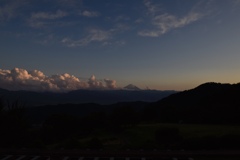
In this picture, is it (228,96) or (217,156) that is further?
(228,96)

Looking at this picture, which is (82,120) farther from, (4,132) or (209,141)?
(209,141)

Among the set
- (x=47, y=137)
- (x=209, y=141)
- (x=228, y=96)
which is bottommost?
(x=47, y=137)

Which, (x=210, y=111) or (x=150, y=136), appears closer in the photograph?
(x=150, y=136)

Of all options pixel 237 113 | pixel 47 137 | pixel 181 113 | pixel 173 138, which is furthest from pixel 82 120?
pixel 173 138

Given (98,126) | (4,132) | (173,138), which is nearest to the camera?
(173,138)

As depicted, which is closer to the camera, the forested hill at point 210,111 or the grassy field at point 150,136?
the grassy field at point 150,136

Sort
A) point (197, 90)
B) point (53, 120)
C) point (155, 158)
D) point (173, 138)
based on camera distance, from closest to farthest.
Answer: point (155, 158), point (173, 138), point (53, 120), point (197, 90)

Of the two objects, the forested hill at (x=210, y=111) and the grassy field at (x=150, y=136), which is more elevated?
the forested hill at (x=210, y=111)

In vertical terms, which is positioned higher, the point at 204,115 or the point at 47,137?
the point at 204,115

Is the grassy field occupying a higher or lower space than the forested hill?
lower

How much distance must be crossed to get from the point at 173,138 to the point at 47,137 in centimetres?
3414

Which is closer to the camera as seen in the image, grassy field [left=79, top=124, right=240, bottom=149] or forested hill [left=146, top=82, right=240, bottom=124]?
grassy field [left=79, top=124, right=240, bottom=149]

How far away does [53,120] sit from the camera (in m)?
69.6

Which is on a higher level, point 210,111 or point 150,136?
point 210,111
